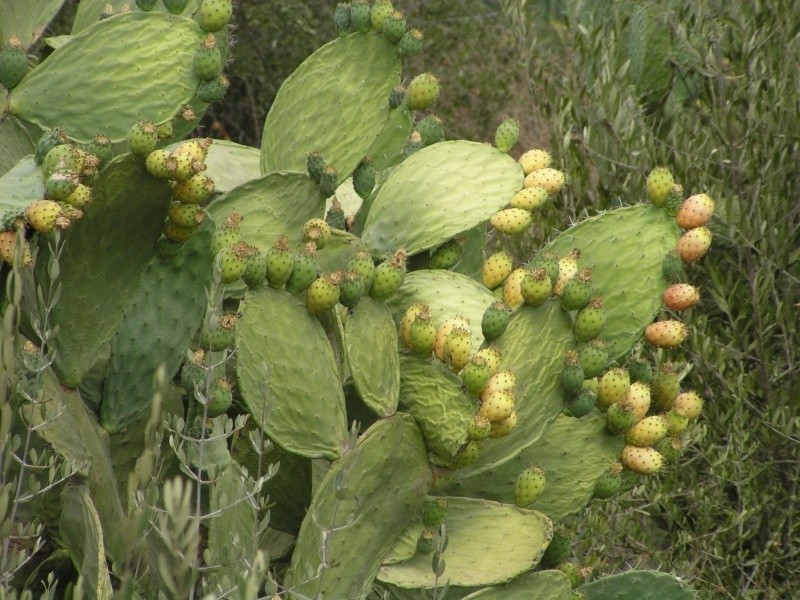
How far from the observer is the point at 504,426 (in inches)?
74.0

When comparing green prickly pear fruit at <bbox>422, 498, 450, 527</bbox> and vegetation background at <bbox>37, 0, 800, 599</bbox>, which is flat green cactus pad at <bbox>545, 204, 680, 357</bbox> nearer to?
green prickly pear fruit at <bbox>422, 498, 450, 527</bbox>

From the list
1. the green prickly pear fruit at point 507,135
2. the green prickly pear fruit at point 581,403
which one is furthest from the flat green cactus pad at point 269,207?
the green prickly pear fruit at point 581,403

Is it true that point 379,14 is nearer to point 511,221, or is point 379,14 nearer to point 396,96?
point 396,96

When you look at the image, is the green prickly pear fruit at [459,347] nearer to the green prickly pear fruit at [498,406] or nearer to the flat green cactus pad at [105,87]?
the green prickly pear fruit at [498,406]

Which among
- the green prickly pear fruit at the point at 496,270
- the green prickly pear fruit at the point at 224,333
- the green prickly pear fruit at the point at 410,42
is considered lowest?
the green prickly pear fruit at the point at 496,270

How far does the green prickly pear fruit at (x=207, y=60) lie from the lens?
198 cm

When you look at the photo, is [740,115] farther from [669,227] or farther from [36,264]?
[36,264]

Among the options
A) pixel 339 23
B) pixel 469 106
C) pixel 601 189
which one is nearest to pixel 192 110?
pixel 339 23

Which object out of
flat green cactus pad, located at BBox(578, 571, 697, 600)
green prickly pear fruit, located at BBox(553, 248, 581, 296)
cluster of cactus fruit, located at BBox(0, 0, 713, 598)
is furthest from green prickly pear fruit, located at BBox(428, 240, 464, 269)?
flat green cactus pad, located at BBox(578, 571, 697, 600)

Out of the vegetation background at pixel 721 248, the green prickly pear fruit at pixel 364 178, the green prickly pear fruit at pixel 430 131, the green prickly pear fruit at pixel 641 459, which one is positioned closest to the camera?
the green prickly pear fruit at pixel 641 459

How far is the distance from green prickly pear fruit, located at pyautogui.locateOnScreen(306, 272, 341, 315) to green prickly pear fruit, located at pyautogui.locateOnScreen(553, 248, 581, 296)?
1.30 feet

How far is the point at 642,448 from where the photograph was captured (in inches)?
83.7

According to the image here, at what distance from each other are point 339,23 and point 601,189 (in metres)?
2.14

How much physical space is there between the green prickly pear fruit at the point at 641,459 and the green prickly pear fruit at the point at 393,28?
92 cm
